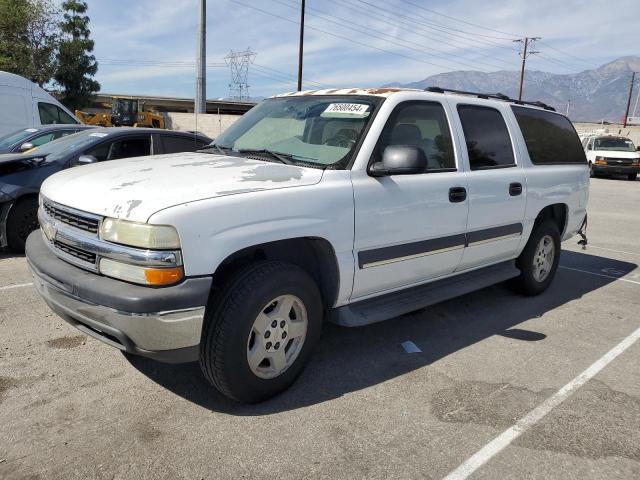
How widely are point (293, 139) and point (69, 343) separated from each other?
2203 millimetres

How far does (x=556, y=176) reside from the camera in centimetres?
524

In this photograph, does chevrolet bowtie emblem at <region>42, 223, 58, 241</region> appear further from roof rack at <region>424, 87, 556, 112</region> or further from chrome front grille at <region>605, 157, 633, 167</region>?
chrome front grille at <region>605, 157, 633, 167</region>

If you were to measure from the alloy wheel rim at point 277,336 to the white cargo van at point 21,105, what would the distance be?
36.0 ft

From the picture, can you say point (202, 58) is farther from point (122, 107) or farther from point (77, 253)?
point (77, 253)

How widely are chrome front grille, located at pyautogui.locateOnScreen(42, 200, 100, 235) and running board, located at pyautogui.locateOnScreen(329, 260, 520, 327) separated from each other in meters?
1.55

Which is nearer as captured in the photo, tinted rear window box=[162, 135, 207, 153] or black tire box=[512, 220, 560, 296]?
black tire box=[512, 220, 560, 296]

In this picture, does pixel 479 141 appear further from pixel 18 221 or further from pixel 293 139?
pixel 18 221

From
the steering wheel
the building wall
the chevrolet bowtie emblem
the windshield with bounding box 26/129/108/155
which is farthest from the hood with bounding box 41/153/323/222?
the building wall

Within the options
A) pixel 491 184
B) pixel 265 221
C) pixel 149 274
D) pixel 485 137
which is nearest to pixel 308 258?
pixel 265 221

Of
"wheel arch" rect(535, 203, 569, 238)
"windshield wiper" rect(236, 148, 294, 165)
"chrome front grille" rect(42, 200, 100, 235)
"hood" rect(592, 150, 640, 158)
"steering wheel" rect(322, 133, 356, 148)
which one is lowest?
"wheel arch" rect(535, 203, 569, 238)

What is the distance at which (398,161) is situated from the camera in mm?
3283

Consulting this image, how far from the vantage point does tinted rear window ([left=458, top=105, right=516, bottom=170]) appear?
4.27 metres

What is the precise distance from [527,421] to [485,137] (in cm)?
244

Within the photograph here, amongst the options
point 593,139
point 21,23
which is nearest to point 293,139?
point 593,139
